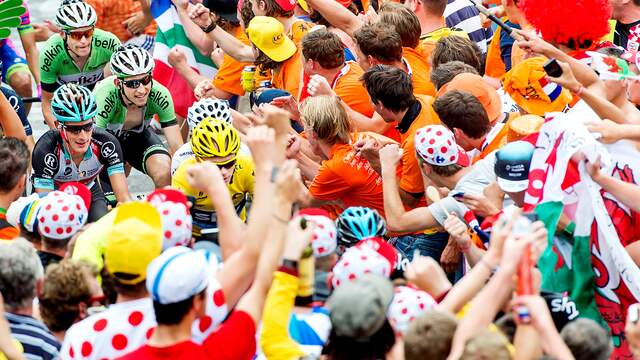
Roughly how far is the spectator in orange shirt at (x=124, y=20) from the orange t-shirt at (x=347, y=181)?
5251 millimetres

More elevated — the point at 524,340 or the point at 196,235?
the point at 524,340

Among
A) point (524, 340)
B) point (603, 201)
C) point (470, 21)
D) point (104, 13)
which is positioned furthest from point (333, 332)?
point (104, 13)

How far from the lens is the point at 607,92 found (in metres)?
6.52

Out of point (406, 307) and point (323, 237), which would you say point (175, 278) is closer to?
point (406, 307)

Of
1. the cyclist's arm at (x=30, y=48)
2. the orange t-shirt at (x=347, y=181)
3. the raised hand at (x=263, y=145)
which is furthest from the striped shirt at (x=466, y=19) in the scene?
the raised hand at (x=263, y=145)

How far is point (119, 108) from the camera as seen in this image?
9.30 meters

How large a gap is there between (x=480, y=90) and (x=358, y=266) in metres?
2.87

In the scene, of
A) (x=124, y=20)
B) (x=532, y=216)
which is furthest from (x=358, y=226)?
(x=124, y=20)

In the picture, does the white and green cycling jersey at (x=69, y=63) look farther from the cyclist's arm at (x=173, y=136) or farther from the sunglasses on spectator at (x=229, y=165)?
the sunglasses on spectator at (x=229, y=165)

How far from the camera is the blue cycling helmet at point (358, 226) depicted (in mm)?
6156

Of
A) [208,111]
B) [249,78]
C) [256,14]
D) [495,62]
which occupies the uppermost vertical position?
[208,111]

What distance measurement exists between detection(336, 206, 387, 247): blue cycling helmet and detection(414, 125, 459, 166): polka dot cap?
769 millimetres

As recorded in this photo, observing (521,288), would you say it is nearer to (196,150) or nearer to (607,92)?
(607,92)

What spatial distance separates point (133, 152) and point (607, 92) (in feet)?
14.9
